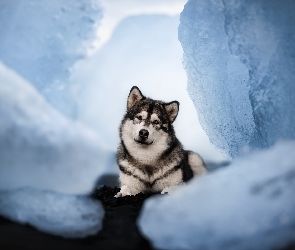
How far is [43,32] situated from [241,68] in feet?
11.9

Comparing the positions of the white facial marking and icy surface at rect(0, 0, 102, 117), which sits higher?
icy surface at rect(0, 0, 102, 117)

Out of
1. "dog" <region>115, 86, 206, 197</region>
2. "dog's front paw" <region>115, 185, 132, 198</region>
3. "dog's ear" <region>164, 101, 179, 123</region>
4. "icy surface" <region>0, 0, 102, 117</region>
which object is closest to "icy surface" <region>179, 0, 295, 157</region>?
"dog's ear" <region>164, 101, 179, 123</region>

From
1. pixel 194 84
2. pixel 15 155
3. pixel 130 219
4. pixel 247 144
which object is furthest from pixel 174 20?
pixel 130 219

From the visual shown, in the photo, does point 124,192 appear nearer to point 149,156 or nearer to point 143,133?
point 149,156

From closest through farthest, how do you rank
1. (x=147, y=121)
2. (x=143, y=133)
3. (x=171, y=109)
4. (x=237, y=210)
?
(x=237, y=210), (x=143, y=133), (x=147, y=121), (x=171, y=109)

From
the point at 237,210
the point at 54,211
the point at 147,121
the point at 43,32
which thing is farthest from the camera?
the point at 43,32

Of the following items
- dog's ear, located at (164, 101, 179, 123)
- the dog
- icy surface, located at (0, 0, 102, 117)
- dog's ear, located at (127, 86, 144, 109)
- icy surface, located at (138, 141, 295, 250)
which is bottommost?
icy surface, located at (138, 141, 295, 250)

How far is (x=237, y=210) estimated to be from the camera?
285 centimetres

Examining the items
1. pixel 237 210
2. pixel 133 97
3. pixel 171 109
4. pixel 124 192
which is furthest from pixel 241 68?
pixel 237 210

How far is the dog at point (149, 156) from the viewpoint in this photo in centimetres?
589

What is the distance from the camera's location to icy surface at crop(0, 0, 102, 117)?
710cm

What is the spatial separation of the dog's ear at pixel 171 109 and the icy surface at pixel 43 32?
2035 millimetres

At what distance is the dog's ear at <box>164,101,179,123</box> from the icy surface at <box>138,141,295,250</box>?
3123 mm

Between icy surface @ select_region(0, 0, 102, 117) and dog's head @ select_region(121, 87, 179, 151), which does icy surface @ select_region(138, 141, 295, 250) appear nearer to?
dog's head @ select_region(121, 87, 179, 151)
